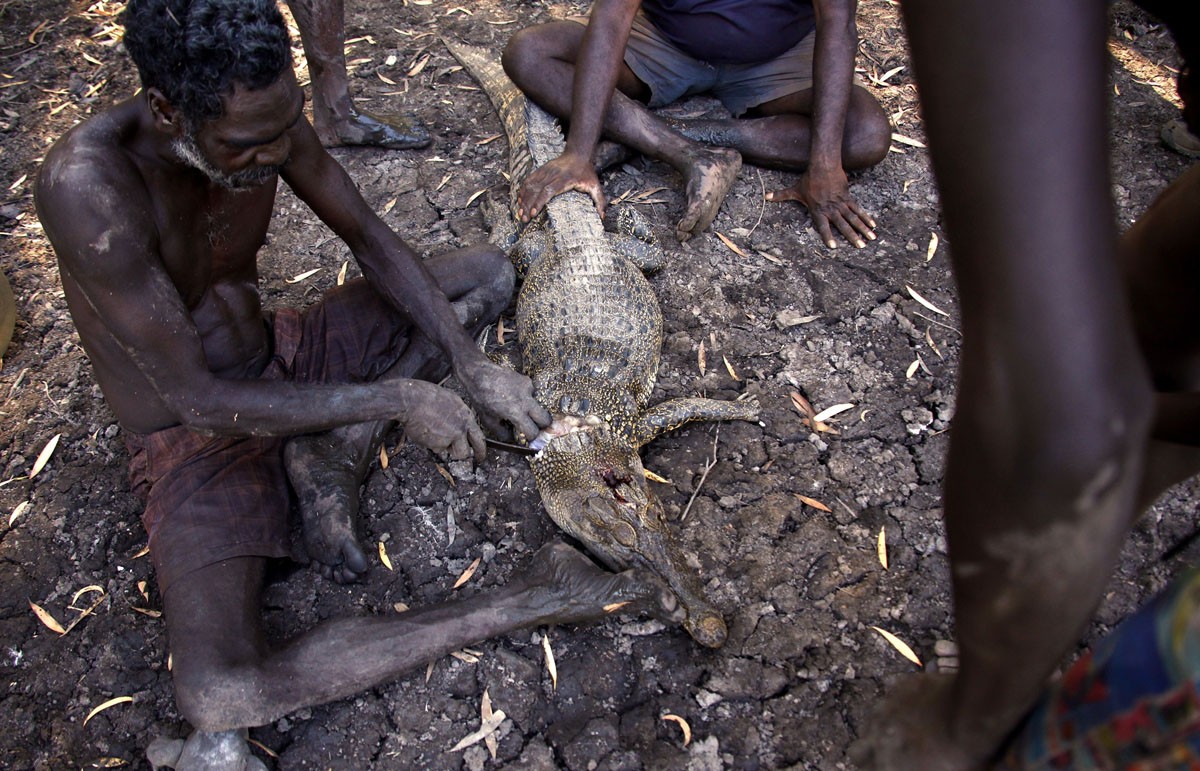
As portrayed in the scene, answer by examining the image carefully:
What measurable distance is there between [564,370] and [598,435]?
0.32 meters

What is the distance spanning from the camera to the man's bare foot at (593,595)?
2.45 metres

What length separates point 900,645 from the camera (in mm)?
2443

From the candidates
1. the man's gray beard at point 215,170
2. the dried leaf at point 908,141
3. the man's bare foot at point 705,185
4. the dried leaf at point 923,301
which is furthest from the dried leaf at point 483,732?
the dried leaf at point 908,141

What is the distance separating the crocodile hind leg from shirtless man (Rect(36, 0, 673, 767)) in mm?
425

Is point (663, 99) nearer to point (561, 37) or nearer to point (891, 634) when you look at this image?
point (561, 37)

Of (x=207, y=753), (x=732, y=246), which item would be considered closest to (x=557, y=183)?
(x=732, y=246)

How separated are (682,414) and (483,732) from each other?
1.33 metres

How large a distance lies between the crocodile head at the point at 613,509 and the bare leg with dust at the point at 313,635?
103 millimetres

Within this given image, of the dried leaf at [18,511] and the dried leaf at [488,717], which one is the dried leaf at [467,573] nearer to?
the dried leaf at [488,717]

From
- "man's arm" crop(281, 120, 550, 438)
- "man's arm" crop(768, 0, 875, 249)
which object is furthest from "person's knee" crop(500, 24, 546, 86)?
"man's arm" crop(281, 120, 550, 438)

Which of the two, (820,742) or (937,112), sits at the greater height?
(937,112)

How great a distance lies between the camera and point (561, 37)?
4.20m

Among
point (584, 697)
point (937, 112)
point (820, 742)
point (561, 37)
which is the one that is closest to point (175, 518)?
point (584, 697)

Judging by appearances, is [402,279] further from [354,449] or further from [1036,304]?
[1036,304]
